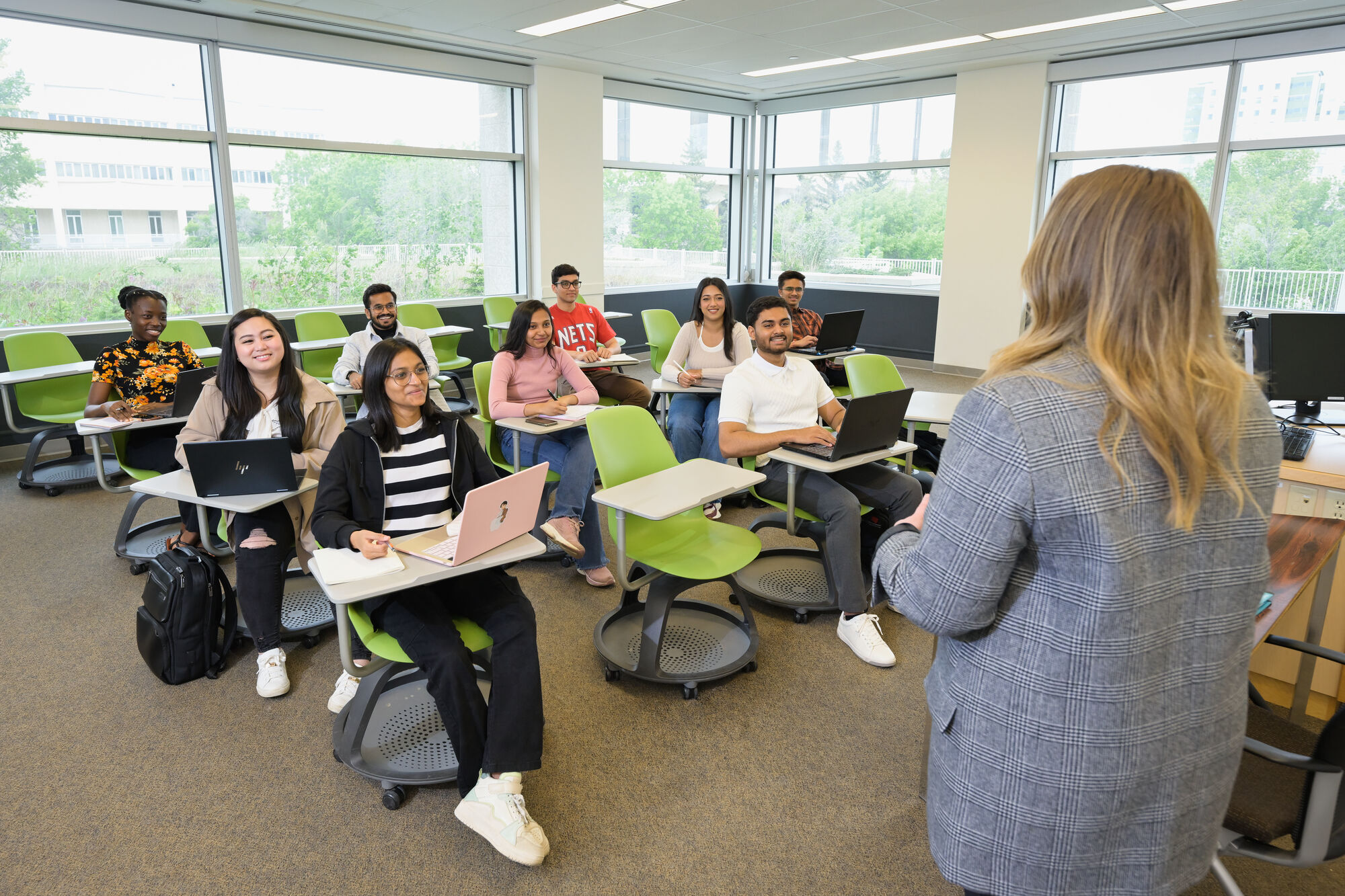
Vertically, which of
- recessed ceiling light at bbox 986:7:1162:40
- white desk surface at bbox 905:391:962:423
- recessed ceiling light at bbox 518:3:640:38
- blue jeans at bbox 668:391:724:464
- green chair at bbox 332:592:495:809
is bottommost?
green chair at bbox 332:592:495:809

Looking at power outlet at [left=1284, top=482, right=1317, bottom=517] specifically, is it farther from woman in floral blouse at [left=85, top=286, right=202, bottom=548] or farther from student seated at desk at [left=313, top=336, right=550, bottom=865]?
woman in floral blouse at [left=85, top=286, right=202, bottom=548]

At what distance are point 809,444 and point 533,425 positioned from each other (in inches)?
51.2

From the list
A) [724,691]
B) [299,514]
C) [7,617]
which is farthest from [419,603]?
[7,617]

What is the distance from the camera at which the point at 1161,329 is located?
104cm

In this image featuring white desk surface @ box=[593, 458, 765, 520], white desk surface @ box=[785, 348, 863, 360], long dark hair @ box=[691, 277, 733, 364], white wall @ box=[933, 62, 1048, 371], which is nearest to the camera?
white desk surface @ box=[593, 458, 765, 520]

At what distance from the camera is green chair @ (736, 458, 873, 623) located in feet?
11.8

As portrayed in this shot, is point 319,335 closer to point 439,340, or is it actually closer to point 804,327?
point 439,340

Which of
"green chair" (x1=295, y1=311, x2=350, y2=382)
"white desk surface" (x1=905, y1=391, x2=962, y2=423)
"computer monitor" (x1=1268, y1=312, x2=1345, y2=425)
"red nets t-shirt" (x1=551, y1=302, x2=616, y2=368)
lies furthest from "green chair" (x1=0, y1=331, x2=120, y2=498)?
"computer monitor" (x1=1268, y1=312, x2=1345, y2=425)

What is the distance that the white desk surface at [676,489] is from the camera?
2.76 meters

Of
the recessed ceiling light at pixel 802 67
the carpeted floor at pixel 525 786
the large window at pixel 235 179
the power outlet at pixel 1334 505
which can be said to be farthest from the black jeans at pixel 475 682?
the recessed ceiling light at pixel 802 67

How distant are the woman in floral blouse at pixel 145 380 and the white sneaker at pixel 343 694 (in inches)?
57.3

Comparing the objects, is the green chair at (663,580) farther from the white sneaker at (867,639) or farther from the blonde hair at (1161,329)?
the blonde hair at (1161,329)

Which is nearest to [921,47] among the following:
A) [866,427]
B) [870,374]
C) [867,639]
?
[870,374]

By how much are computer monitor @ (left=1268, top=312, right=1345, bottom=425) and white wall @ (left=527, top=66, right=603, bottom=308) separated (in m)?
6.62
